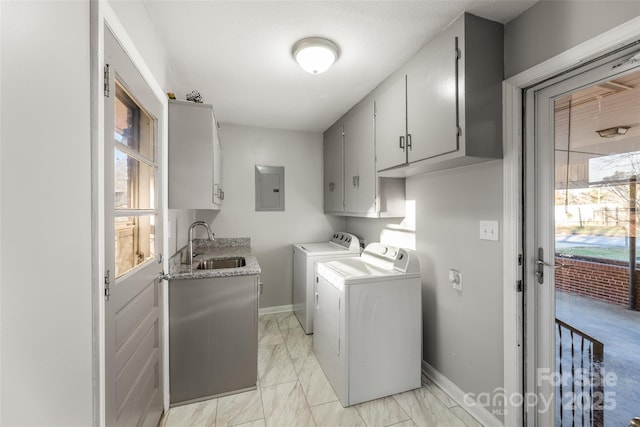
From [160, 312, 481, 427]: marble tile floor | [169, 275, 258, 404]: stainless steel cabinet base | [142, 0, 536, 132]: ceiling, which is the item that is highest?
[142, 0, 536, 132]: ceiling

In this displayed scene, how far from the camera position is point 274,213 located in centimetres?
351

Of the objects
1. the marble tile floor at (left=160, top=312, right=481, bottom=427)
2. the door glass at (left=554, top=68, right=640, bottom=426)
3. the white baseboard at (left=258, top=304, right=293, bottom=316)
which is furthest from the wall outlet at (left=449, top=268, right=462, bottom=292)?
the white baseboard at (left=258, top=304, right=293, bottom=316)

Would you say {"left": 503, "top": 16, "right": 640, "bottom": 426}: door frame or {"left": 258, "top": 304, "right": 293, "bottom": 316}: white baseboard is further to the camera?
{"left": 258, "top": 304, "right": 293, "bottom": 316}: white baseboard

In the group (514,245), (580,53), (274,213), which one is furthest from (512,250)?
(274,213)

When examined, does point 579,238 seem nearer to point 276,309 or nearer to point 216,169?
point 216,169

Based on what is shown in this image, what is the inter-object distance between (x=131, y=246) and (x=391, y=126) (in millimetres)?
1853

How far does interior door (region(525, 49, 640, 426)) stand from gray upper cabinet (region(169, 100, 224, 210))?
201 centimetres

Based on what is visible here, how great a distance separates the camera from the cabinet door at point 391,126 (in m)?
1.96

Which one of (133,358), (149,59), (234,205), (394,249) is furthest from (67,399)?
(234,205)

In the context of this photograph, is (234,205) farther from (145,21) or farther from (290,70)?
(145,21)

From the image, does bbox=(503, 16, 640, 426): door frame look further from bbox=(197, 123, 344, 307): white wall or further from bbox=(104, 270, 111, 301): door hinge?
bbox=(197, 123, 344, 307): white wall

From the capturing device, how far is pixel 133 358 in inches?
50.9

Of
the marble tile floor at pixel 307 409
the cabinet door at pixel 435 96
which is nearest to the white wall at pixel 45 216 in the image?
the marble tile floor at pixel 307 409

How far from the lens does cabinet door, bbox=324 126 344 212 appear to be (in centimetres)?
310
